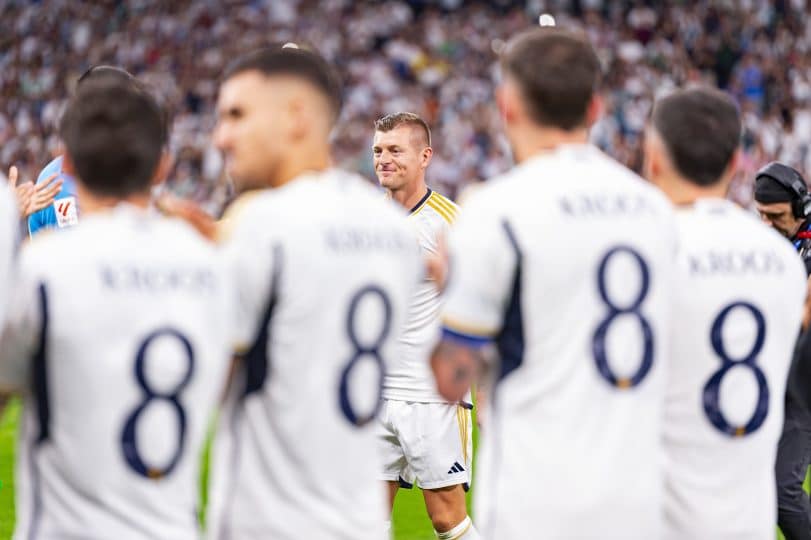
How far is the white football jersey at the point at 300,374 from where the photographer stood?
3.33 metres

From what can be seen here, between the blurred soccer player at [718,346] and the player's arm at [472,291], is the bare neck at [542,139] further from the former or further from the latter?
the blurred soccer player at [718,346]

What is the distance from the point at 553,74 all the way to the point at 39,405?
5.16 ft

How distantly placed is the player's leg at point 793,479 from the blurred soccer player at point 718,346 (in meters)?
2.38

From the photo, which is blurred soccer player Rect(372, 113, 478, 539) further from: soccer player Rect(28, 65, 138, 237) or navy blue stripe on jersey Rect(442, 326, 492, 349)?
navy blue stripe on jersey Rect(442, 326, 492, 349)

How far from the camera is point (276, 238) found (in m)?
3.32

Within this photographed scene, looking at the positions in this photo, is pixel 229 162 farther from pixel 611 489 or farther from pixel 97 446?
pixel 611 489

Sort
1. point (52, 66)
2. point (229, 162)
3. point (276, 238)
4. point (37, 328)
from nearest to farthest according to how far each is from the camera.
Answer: point (37, 328), point (276, 238), point (229, 162), point (52, 66)

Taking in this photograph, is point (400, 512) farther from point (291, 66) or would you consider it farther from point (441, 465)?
point (291, 66)

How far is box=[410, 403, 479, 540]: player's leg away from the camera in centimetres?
713

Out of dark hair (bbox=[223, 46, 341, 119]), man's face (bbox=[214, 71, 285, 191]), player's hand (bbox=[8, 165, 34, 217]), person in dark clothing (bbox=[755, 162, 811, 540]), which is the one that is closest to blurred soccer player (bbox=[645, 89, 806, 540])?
dark hair (bbox=[223, 46, 341, 119])

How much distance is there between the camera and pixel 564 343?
3438 millimetres

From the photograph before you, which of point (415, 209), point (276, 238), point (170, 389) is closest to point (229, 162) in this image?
point (276, 238)

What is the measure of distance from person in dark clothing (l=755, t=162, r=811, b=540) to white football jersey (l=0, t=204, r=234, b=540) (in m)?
3.59

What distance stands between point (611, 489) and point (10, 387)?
151cm
